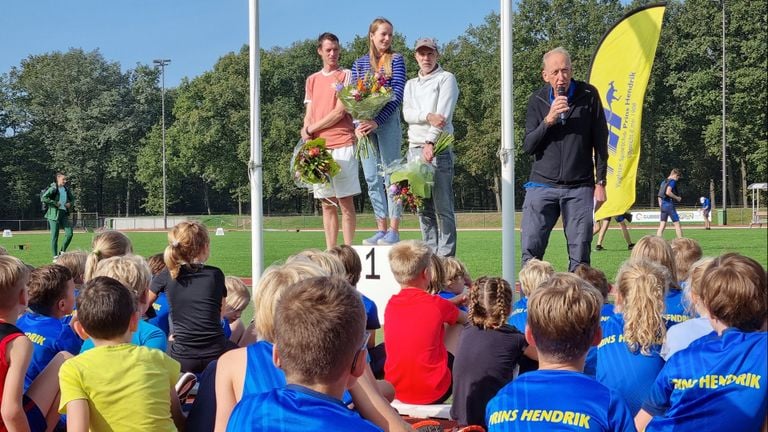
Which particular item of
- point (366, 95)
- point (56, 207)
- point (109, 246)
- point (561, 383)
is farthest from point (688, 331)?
point (56, 207)

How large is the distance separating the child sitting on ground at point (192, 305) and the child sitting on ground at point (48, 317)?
0.63 meters

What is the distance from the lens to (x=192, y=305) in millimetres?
4395

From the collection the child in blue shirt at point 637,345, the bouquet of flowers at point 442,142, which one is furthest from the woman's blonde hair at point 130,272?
the bouquet of flowers at point 442,142

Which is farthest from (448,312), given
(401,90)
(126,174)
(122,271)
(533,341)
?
(126,174)

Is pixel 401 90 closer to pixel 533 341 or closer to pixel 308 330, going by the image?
pixel 533 341

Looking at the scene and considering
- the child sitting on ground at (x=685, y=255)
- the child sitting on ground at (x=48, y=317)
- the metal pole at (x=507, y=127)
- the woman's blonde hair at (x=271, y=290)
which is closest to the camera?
the woman's blonde hair at (x=271, y=290)

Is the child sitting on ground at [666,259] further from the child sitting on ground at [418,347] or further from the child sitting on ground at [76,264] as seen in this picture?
the child sitting on ground at [76,264]

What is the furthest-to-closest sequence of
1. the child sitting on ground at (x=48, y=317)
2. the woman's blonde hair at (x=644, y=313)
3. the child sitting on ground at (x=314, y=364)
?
the child sitting on ground at (x=48, y=317)
the woman's blonde hair at (x=644, y=313)
the child sitting on ground at (x=314, y=364)

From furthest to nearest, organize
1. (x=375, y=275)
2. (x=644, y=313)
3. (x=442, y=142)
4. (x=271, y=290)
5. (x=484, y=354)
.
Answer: (x=442, y=142) → (x=375, y=275) → (x=484, y=354) → (x=644, y=313) → (x=271, y=290)

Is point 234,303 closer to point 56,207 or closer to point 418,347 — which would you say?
point 418,347

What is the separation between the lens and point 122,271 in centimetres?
412

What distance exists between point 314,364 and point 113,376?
4.64 ft

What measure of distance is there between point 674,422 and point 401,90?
A: 4983 mm

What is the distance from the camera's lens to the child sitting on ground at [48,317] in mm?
3568
